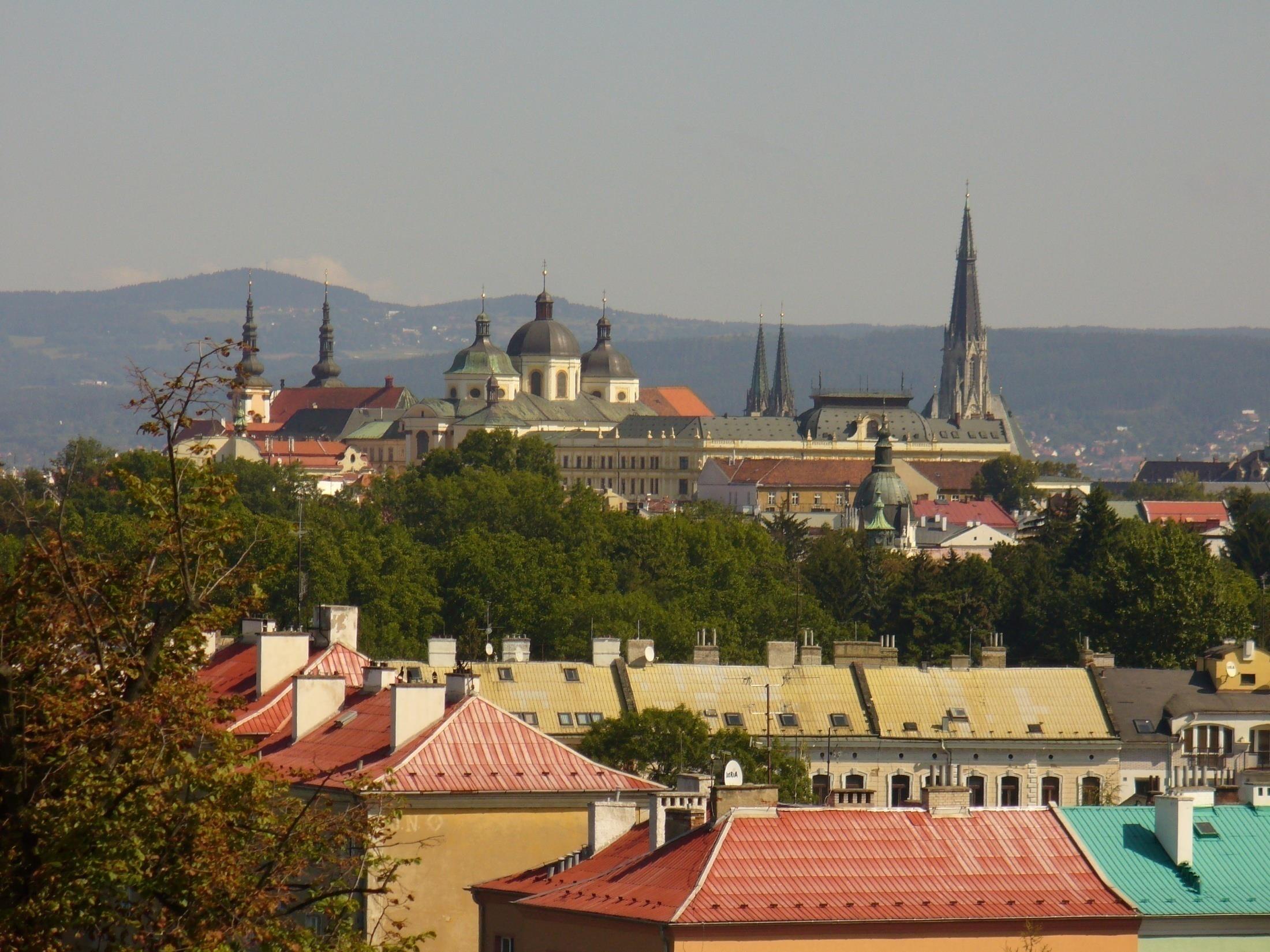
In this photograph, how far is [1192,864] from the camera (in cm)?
3259

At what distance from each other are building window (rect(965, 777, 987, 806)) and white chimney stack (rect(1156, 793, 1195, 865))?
103ft

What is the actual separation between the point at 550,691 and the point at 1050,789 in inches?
434

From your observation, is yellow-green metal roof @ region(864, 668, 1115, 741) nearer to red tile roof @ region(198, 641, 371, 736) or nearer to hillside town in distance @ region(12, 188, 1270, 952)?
hillside town in distance @ region(12, 188, 1270, 952)

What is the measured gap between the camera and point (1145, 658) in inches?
3752

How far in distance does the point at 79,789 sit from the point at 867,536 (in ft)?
483

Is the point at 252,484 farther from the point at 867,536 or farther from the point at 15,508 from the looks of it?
the point at 15,508

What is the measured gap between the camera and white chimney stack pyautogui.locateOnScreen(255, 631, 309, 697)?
152ft

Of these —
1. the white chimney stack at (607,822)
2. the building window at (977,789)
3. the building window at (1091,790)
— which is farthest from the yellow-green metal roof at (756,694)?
the white chimney stack at (607,822)

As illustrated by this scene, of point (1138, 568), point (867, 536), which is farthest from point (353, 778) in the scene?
point (867, 536)

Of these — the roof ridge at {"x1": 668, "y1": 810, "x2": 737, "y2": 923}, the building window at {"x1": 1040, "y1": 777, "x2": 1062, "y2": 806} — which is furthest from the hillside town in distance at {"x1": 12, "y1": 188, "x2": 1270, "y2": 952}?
the building window at {"x1": 1040, "y1": 777, "x2": 1062, "y2": 806}

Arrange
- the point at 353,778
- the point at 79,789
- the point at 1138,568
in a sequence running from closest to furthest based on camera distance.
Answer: the point at 79,789 → the point at 353,778 → the point at 1138,568

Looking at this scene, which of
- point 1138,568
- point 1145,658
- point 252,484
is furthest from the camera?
point 252,484

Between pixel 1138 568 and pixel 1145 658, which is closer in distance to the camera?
pixel 1145 658

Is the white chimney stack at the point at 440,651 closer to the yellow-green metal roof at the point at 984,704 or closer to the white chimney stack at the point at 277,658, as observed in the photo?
the yellow-green metal roof at the point at 984,704
